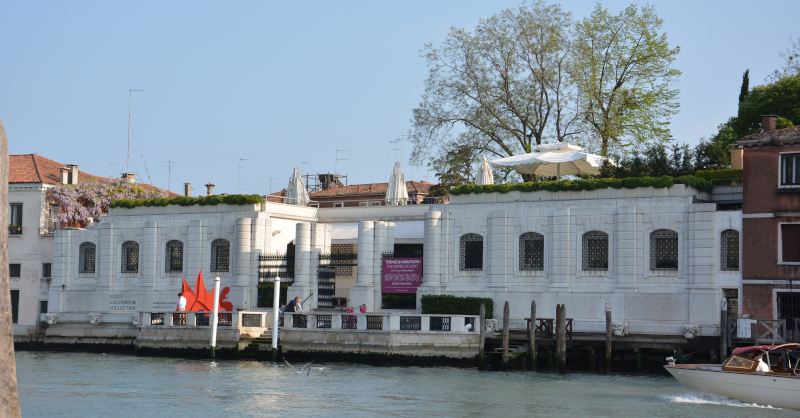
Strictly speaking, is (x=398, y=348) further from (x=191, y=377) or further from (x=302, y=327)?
(x=191, y=377)

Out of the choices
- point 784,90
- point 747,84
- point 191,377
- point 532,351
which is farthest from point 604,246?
point 747,84

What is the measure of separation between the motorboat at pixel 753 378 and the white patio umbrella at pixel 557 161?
13.1 meters

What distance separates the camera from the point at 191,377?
2973 cm

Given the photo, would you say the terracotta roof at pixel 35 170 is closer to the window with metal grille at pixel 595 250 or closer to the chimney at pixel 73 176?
the chimney at pixel 73 176

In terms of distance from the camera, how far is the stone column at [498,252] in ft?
118

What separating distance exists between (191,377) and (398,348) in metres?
7.50

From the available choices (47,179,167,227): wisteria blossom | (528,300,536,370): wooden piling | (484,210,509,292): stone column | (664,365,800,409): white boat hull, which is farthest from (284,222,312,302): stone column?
(664,365,800,409): white boat hull

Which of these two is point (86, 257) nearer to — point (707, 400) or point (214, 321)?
point (214, 321)

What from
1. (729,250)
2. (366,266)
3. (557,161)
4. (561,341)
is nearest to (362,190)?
(366,266)

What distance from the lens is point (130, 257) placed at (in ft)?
145

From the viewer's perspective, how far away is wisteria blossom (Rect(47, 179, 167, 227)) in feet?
155

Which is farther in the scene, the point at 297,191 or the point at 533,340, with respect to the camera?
the point at 297,191

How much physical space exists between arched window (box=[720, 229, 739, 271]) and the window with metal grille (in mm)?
4295

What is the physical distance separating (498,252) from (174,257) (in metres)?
16.3
